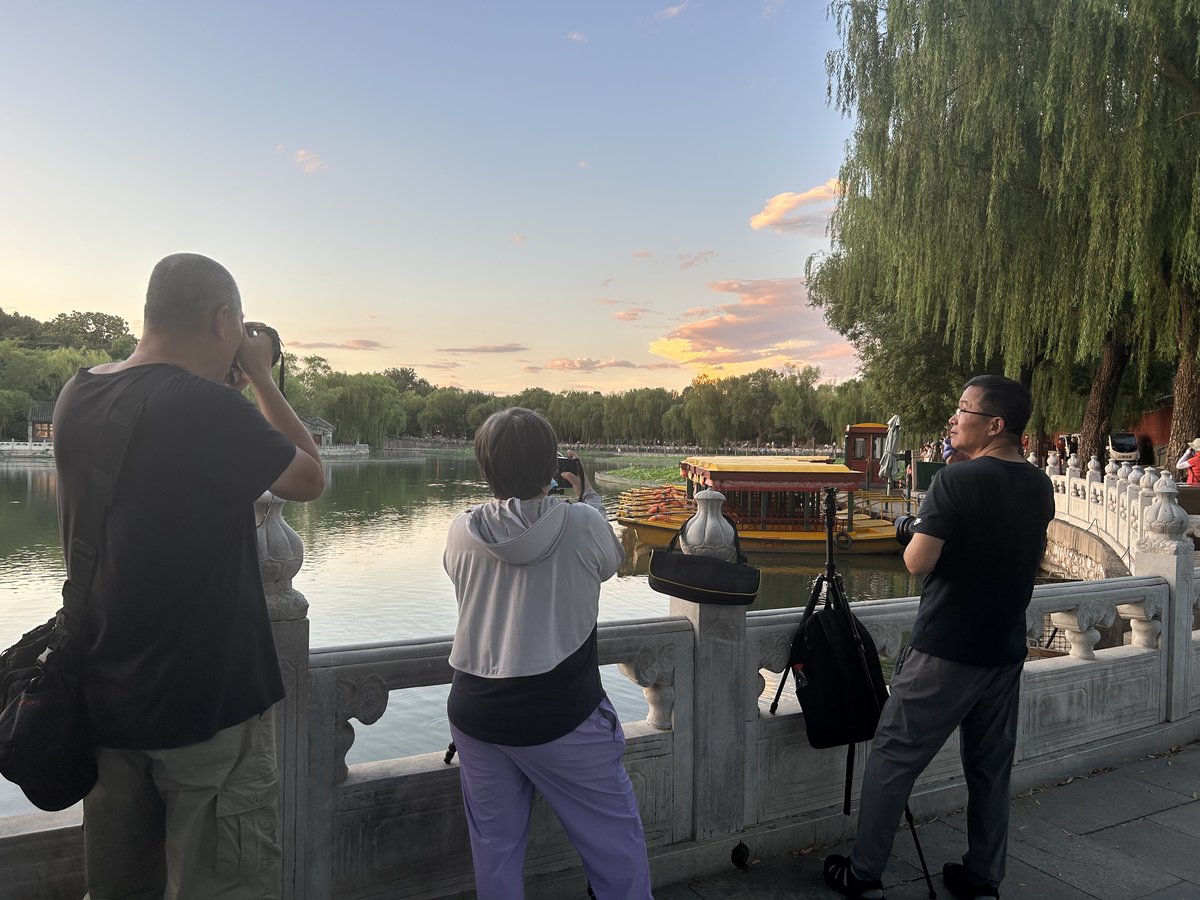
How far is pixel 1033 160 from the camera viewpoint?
1072 centimetres

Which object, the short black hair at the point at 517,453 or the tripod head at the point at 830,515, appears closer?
the short black hair at the point at 517,453

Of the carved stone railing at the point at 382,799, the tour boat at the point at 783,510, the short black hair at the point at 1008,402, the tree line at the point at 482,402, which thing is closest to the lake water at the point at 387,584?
the tour boat at the point at 783,510

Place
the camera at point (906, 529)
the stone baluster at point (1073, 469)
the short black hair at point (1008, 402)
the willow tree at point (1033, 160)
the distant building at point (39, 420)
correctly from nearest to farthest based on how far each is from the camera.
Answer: the short black hair at point (1008, 402)
the camera at point (906, 529)
the willow tree at point (1033, 160)
the stone baluster at point (1073, 469)
the distant building at point (39, 420)

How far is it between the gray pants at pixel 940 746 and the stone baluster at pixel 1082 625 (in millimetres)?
1408

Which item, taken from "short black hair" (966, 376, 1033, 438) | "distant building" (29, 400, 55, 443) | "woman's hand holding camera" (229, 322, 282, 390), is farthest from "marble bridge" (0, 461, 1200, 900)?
"distant building" (29, 400, 55, 443)

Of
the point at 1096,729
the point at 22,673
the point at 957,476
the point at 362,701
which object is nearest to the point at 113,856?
the point at 22,673

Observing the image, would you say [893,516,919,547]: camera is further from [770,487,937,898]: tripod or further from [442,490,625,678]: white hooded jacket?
[442,490,625,678]: white hooded jacket

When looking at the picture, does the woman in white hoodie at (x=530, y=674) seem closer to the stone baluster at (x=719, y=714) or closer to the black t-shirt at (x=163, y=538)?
the black t-shirt at (x=163, y=538)

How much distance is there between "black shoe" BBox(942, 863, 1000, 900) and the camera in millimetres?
2637

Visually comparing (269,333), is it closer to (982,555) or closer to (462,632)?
(462,632)

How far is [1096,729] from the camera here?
385cm

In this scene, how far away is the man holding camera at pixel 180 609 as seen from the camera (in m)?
1.49

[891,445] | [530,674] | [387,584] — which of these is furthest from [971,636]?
[891,445]

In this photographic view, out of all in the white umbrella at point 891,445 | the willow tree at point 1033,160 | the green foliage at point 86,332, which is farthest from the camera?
the green foliage at point 86,332
